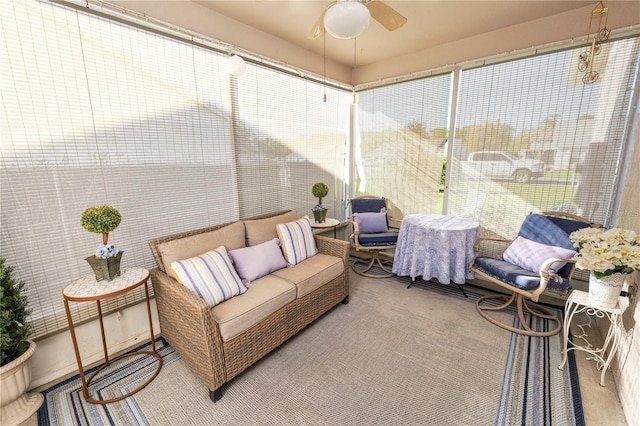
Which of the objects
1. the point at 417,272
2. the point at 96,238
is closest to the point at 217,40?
the point at 96,238

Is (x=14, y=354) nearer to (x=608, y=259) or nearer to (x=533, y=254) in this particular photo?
(x=608, y=259)

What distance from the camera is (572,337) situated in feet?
7.59

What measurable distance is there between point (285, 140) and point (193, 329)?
2.30 m

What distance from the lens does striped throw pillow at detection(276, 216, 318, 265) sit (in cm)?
262

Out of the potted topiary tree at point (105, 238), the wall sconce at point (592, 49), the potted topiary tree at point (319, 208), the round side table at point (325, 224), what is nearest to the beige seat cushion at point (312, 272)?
the round side table at point (325, 224)

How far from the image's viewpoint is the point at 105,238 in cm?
177

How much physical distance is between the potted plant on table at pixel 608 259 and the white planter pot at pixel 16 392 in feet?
11.3

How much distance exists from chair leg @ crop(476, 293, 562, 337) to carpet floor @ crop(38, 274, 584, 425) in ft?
0.26

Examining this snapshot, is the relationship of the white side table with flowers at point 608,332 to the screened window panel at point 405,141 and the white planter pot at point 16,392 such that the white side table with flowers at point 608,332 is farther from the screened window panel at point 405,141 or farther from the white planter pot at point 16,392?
the white planter pot at point 16,392

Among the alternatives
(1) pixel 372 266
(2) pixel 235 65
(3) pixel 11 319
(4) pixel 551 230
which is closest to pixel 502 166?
(4) pixel 551 230

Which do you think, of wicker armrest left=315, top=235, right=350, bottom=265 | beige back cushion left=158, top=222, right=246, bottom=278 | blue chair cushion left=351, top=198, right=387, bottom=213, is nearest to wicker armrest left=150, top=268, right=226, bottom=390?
beige back cushion left=158, top=222, right=246, bottom=278

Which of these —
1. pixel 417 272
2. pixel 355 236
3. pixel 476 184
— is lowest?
pixel 417 272

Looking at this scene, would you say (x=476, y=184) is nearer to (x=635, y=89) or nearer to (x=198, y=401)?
(x=635, y=89)

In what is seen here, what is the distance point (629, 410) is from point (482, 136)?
2601mm
